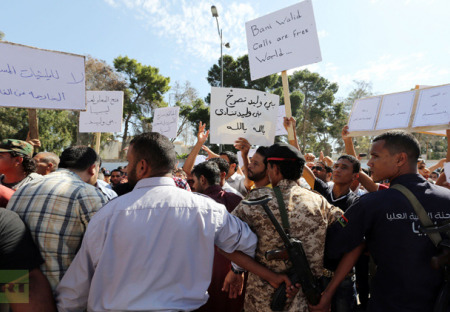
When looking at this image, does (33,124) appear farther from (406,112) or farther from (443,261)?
(406,112)

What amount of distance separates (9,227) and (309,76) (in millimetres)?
35345

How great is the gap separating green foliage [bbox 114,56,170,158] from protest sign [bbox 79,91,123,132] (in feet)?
73.0

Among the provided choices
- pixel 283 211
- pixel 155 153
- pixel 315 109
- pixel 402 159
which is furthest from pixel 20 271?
pixel 315 109

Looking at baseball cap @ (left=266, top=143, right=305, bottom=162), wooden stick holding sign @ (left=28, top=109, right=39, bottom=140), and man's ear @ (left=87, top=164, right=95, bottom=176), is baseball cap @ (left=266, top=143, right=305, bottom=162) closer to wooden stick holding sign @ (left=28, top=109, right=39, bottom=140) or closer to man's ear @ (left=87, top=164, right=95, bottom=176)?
man's ear @ (left=87, top=164, right=95, bottom=176)

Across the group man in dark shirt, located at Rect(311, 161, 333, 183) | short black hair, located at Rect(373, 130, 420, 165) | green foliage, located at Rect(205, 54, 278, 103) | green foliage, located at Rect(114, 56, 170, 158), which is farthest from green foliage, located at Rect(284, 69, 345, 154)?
short black hair, located at Rect(373, 130, 420, 165)

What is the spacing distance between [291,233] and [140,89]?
27703mm

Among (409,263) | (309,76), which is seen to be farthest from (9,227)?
(309,76)

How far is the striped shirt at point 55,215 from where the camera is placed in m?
1.54

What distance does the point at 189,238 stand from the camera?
143 centimetres

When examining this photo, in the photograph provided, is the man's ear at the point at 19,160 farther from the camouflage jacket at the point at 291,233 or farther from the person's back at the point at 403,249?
the person's back at the point at 403,249

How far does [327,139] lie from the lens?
36.3 m

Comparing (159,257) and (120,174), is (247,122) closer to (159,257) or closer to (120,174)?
(159,257)

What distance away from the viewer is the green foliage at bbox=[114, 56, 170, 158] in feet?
87.8

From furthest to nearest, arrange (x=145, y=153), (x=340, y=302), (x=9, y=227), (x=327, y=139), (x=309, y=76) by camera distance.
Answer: (x=327, y=139)
(x=309, y=76)
(x=340, y=302)
(x=145, y=153)
(x=9, y=227)
